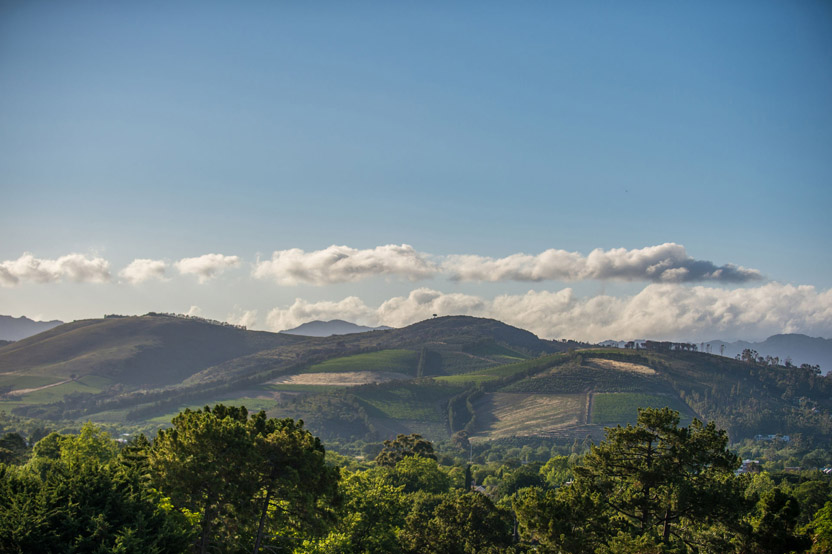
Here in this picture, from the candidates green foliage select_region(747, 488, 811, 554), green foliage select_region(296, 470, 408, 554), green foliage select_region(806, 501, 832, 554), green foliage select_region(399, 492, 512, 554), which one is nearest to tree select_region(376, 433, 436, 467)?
green foliage select_region(296, 470, 408, 554)

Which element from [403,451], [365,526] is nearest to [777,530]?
[365,526]

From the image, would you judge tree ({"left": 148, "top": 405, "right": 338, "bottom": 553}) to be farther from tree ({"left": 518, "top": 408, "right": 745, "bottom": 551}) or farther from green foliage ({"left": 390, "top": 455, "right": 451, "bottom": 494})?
green foliage ({"left": 390, "top": 455, "right": 451, "bottom": 494})

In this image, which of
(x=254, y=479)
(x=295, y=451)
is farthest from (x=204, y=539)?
(x=295, y=451)

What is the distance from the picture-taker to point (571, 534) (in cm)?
4709

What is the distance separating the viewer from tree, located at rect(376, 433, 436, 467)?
401ft

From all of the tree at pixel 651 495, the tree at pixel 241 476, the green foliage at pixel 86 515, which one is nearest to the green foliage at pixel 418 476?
the tree at pixel 651 495

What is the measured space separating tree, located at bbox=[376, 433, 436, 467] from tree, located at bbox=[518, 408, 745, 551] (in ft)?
241

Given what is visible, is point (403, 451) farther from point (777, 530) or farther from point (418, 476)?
point (777, 530)

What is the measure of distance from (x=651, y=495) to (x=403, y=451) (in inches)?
3160

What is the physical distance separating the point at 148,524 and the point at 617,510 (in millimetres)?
31581

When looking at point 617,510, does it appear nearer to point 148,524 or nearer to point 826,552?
point 826,552

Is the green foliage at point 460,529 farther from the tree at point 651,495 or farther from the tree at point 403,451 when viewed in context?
the tree at point 403,451

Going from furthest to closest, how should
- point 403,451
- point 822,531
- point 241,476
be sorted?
point 403,451 → point 822,531 → point 241,476

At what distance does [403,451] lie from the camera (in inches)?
4924
